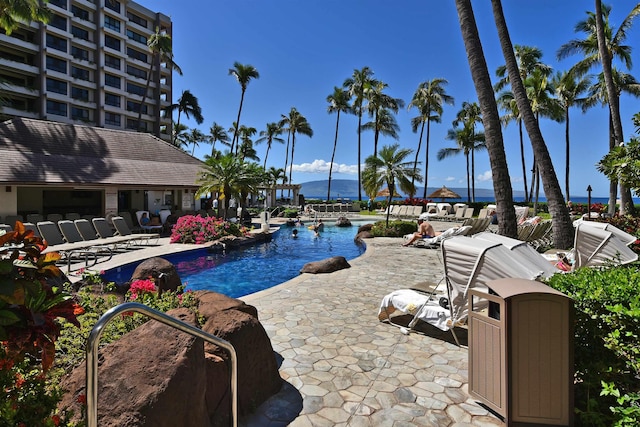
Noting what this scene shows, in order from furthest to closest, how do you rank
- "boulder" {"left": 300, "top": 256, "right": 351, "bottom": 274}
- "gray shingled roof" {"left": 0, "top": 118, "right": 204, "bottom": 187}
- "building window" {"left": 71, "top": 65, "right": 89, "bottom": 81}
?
"building window" {"left": 71, "top": 65, "right": 89, "bottom": 81} < "gray shingled roof" {"left": 0, "top": 118, "right": 204, "bottom": 187} < "boulder" {"left": 300, "top": 256, "right": 351, "bottom": 274}

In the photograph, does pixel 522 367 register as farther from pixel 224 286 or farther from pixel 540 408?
pixel 224 286

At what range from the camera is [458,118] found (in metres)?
47.4

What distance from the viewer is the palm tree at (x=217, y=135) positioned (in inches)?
2628

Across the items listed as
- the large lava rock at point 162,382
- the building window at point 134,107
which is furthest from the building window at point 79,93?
the large lava rock at point 162,382

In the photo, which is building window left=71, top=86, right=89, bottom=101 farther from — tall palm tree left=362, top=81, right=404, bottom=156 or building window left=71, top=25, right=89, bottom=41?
tall palm tree left=362, top=81, right=404, bottom=156

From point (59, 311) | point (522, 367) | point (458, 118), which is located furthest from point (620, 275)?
point (458, 118)

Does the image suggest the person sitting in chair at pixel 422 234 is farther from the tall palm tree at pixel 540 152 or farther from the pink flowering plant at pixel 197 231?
the pink flowering plant at pixel 197 231

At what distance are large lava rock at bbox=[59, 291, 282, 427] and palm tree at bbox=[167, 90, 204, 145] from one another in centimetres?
5621

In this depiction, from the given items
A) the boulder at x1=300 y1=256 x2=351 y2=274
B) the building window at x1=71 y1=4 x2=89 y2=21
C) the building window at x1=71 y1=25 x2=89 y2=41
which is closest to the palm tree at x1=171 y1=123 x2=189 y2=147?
the building window at x1=71 y1=25 x2=89 y2=41

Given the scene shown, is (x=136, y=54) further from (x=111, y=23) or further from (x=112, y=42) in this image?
→ (x=111, y=23)

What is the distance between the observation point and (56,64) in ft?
140

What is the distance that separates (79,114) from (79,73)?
5564 mm

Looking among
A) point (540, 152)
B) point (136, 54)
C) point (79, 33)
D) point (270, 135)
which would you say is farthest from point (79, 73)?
point (540, 152)

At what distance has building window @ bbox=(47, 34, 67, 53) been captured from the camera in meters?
42.0
